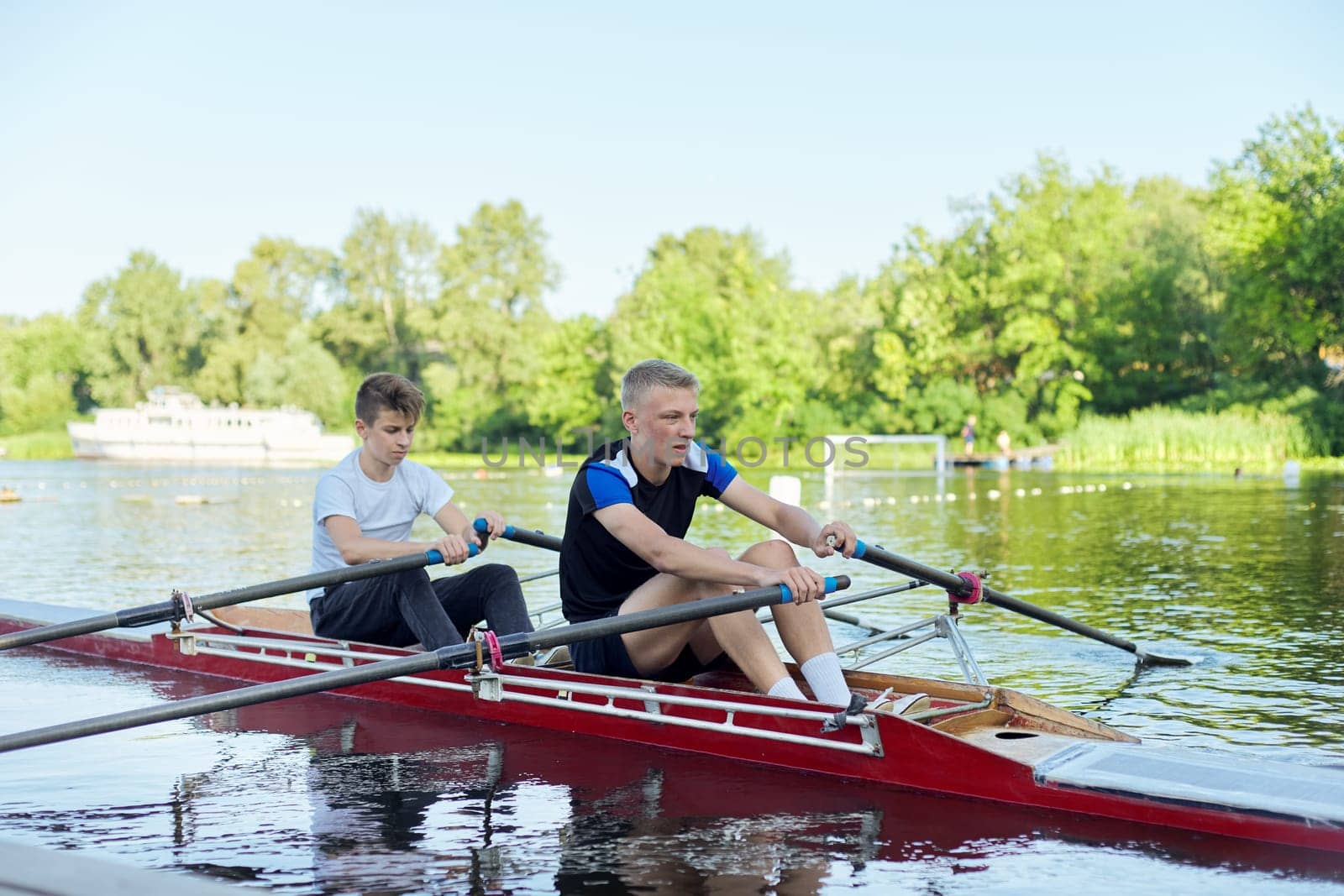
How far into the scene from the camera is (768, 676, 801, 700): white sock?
15.6 ft

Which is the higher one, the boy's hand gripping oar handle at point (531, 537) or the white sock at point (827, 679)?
the boy's hand gripping oar handle at point (531, 537)

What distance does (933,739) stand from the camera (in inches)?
176

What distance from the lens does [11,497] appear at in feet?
72.6

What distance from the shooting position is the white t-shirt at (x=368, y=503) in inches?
237

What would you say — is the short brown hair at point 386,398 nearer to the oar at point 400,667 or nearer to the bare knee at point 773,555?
the oar at point 400,667

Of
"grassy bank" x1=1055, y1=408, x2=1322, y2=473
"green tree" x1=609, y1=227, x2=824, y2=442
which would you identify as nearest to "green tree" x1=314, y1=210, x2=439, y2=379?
"green tree" x1=609, y1=227, x2=824, y2=442

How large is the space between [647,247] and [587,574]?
6040 cm

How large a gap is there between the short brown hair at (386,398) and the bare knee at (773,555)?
6.30ft

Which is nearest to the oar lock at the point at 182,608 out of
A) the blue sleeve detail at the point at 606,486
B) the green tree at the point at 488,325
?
the blue sleeve detail at the point at 606,486

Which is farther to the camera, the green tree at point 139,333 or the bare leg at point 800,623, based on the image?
the green tree at point 139,333

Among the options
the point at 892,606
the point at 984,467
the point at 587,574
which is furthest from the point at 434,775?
the point at 984,467

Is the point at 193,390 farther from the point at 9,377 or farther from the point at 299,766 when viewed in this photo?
the point at 299,766

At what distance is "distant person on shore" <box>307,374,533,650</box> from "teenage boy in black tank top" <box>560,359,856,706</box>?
30.9 inches

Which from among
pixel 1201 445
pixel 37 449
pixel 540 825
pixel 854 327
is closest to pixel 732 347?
pixel 854 327
